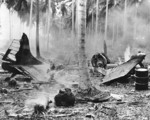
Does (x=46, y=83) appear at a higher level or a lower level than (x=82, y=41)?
lower

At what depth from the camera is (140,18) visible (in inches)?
1679

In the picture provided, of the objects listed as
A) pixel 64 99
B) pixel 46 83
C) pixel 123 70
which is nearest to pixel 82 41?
pixel 64 99

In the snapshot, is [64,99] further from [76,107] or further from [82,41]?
[82,41]

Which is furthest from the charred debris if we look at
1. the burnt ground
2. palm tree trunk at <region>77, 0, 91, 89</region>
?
palm tree trunk at <region>77, 0, 91, 89</region>

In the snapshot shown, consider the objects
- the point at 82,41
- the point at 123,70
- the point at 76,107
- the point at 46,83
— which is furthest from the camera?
the point at 123,70

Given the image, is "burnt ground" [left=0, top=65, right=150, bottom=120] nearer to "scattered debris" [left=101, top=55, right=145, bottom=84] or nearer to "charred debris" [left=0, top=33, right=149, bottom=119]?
"charred debris" [left=0, top=33, right=149, bottom=119]

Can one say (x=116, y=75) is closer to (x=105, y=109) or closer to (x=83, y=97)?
(x=83, y=97)

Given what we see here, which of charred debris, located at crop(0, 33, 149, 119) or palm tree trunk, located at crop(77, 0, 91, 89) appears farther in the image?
palm tree trunk, located at crop(77, 0, 91, 89)

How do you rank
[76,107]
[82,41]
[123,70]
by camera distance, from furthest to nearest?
1. [123,70]
2. [82,41]
3. [76,107]

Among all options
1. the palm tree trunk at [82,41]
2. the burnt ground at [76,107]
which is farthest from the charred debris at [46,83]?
the palm tree trunk at [82,41]

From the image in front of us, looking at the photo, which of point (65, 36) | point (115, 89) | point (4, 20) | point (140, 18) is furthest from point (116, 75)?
point (4, 20)

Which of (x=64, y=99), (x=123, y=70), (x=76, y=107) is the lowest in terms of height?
(x=76, y=107)

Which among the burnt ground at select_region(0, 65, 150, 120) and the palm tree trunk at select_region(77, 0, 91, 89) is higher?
the palm tree trunk at select_region(77, 0, 91, 89)

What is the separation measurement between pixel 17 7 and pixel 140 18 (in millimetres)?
20362
